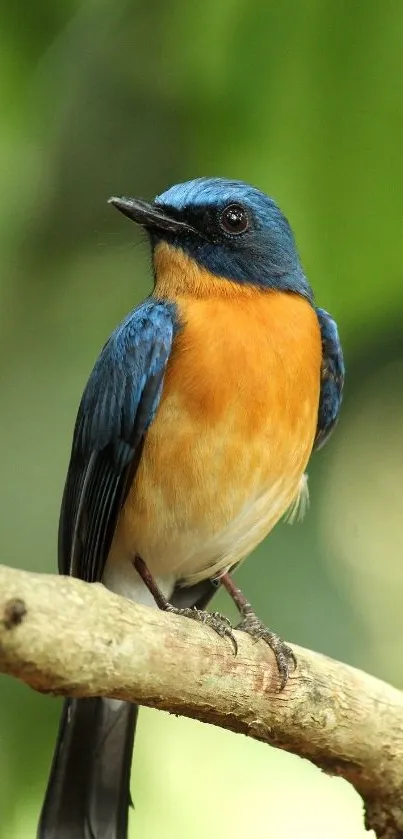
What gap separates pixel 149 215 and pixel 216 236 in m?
0.22

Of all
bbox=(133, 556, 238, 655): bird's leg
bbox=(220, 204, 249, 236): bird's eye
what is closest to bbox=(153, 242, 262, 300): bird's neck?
bbox=(220, 204, 249, 236): bird's eye

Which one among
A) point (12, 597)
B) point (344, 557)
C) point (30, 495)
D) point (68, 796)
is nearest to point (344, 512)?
point (344, 557)

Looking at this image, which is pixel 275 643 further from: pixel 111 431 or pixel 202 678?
pixel 111 431

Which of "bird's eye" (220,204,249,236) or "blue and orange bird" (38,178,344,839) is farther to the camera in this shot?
"bird's eye" (220,204,249,236)

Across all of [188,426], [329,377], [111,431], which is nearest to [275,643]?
[188,426]

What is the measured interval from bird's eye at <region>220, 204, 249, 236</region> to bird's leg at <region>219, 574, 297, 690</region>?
3.34 ft

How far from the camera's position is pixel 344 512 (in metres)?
4.43

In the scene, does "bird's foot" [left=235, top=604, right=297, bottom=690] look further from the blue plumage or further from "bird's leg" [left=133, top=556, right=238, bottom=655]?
the blue plumage

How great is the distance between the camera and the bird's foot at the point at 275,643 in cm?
299

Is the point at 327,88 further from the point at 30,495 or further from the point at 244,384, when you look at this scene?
the point at 30,495

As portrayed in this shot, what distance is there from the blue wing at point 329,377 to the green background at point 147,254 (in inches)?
3.1

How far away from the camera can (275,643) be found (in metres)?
3.16

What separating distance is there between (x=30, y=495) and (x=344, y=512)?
107 cm

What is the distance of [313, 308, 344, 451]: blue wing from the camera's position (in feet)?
12.2
